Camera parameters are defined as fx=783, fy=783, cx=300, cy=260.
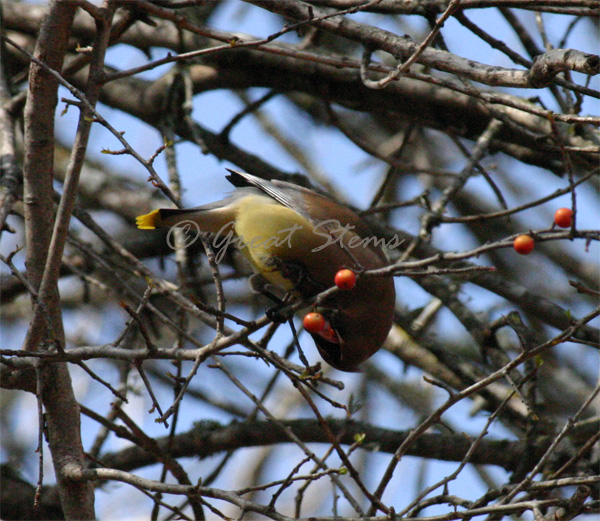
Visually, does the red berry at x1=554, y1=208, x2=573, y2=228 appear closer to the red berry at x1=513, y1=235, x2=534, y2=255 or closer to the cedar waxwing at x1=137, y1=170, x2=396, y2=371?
the red berry at x1=513, y1=235, x2=534, y2=255

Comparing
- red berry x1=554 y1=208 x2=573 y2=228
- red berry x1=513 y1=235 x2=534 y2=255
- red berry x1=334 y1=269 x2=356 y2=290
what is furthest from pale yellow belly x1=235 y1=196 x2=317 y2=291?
red berry x1=513 y1=235 x2=534 y2=255

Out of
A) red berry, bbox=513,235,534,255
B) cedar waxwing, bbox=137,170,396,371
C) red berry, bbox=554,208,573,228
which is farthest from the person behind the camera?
cedar waxwing, bbox=137,170,396,371

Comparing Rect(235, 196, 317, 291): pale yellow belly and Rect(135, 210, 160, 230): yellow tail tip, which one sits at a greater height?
Rect(135, 210, 160, 230): yellow tail tip

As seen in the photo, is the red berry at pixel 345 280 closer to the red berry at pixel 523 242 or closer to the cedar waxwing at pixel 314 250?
the red berry at pixel 523 242

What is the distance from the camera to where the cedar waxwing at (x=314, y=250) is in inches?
A: 134

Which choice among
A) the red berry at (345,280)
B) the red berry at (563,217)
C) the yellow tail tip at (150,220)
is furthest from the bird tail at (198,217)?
the red berry at (563,217)

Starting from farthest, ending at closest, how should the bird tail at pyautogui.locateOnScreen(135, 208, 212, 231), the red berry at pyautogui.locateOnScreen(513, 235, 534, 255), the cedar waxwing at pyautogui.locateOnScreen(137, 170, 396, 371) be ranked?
the bird tail at pyautogui.locateOnScreen(135, 208, 212, 231) < the cedar waxwing at pyautogui.locateOnScreen(137, 170, 396, 371) < the red berry at pyautogui.locateOnScreen(513, 235, 534, 255)

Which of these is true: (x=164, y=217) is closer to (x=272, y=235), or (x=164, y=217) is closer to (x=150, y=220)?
(x=150, y=220)

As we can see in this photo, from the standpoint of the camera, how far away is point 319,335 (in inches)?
137

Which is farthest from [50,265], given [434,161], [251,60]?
[434,161]

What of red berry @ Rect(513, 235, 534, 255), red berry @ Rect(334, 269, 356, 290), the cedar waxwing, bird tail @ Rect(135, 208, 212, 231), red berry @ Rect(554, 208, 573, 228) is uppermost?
bird tail @ Rect(135, 208, 212, 231)

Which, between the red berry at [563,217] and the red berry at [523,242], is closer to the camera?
the red berry at [523,242]

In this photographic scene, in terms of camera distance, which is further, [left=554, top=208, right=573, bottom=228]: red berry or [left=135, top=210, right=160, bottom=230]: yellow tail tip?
[left=135, top=210, right=160, bottom=230]: yellow tail tip

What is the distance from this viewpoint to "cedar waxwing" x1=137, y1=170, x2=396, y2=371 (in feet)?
11.2
